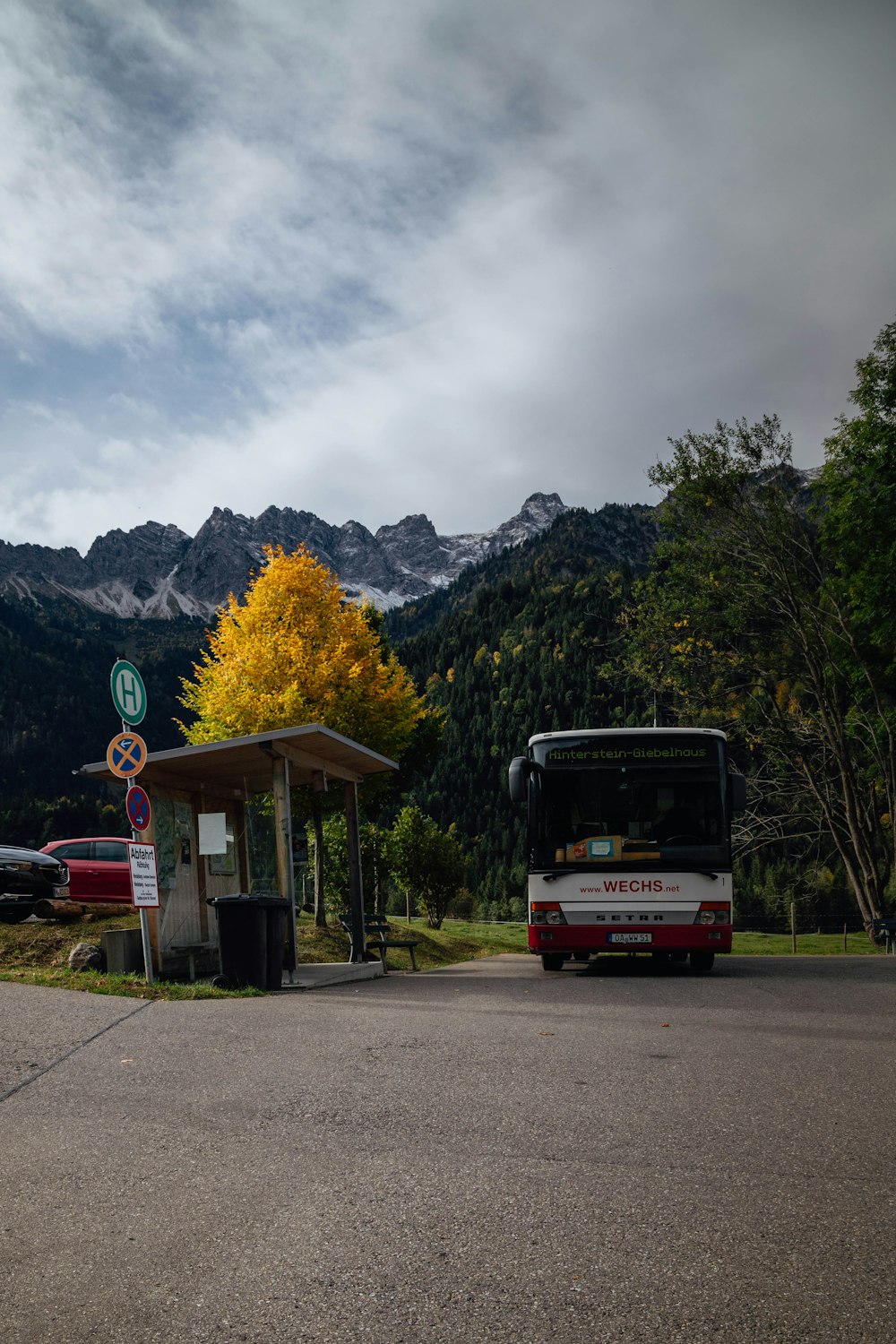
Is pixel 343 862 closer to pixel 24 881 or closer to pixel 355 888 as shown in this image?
pixel 355 888

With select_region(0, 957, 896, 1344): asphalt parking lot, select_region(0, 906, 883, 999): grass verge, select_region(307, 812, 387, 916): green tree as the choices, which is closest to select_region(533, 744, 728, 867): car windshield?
select_region(0, 906, 883, 999): grass verge

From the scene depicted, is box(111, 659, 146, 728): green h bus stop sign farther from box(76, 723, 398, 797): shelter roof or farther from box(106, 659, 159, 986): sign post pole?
box(76, 723, 398, 797): shelter roof

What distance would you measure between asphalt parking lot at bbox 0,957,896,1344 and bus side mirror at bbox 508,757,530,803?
6338 mm

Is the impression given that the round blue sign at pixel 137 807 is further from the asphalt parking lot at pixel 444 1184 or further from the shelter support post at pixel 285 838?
the asphalt parking lot at pixel 444 1184

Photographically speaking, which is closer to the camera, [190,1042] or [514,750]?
[190,1042]

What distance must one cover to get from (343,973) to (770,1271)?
13.2 metres

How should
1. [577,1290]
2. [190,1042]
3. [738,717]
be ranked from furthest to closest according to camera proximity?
[738,717] → [190,1042] → [577,1290]

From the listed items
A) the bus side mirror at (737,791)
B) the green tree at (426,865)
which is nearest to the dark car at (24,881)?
the bus side mirror at (737,791)

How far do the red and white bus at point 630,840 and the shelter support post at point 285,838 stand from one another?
306 cm

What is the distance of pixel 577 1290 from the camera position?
12.1 ft

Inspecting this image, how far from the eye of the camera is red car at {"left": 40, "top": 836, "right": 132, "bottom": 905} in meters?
20.5

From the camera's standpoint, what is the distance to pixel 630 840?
52.0ft

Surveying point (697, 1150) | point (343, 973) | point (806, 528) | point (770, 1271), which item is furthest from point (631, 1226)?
point (806, 528)

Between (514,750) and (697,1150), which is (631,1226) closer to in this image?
(697,1150)
